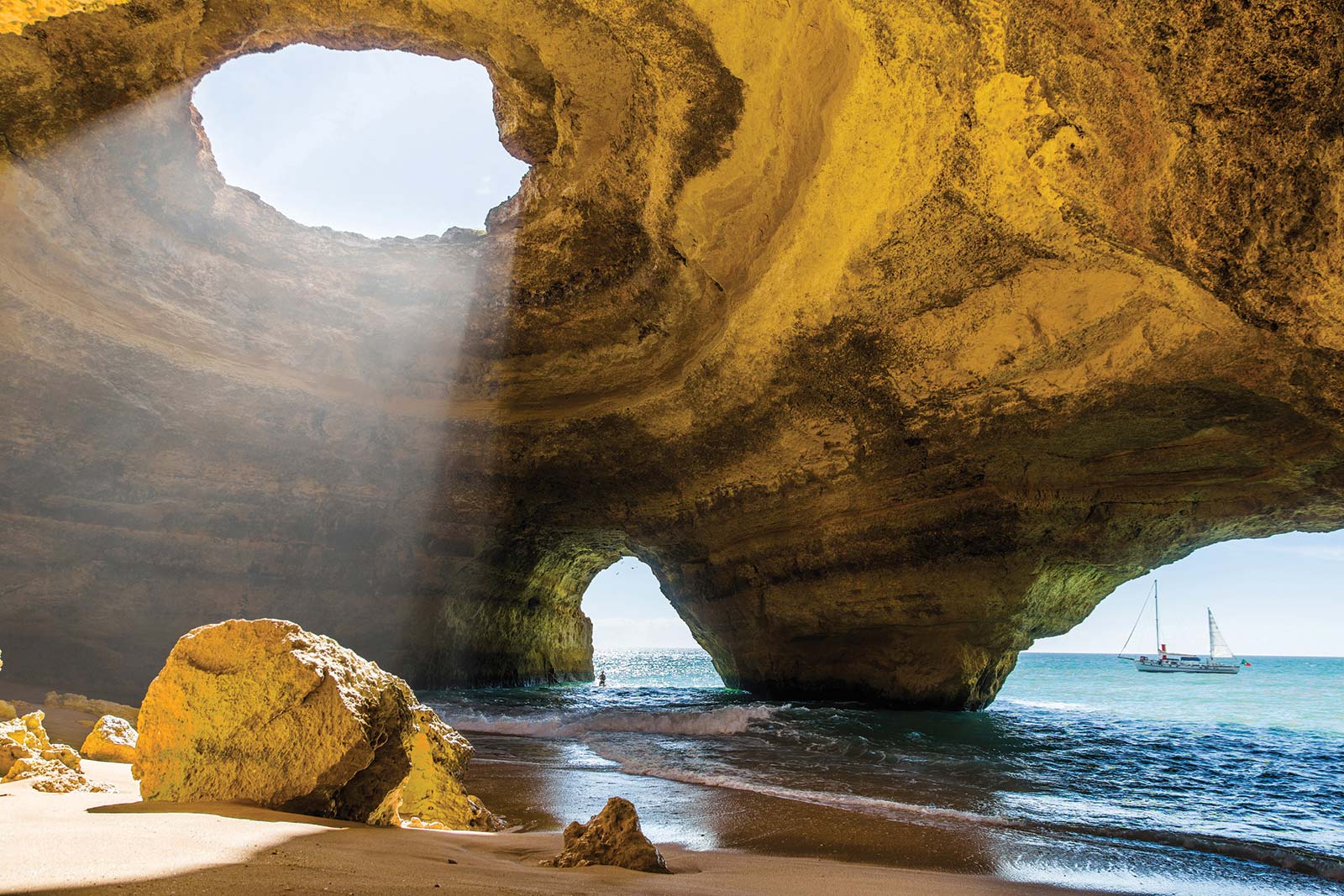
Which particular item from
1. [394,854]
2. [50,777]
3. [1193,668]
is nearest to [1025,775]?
[394,854]

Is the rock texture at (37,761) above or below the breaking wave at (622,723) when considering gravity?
above

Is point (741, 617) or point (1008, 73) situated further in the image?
point (741, 617)

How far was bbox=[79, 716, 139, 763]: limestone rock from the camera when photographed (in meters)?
3.30

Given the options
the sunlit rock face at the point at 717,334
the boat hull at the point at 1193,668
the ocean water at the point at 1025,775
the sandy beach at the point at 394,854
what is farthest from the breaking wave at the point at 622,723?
the boat hull at the point at 1193,668

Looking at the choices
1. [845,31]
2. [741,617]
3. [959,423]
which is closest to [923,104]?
[845,31]

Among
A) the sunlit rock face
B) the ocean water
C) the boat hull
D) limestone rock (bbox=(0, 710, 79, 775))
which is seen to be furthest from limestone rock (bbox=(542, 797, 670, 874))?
the boat hull

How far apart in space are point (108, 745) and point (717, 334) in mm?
6275

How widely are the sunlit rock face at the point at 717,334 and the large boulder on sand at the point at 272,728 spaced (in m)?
4.36

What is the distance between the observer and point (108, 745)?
3.33 meters

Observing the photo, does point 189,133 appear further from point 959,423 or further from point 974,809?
point 974,809

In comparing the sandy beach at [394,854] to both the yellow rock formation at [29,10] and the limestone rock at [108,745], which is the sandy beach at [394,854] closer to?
the limestone rock at [108,745]

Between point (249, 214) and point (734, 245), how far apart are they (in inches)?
248

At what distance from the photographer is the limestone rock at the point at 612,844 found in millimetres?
2160

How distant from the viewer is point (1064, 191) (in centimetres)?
435
